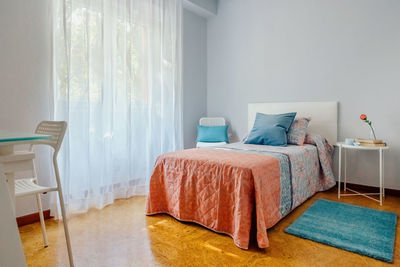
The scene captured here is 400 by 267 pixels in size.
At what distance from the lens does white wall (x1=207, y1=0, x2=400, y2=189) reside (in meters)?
2.80

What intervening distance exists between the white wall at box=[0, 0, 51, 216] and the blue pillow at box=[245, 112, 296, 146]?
2.17 meters

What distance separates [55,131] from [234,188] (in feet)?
4.08

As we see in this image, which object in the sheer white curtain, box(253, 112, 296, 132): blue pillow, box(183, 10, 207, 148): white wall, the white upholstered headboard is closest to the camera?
the sheer white curtain

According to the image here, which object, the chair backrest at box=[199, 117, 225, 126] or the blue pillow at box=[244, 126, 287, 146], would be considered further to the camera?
the chair backrest at box=[199, 117, 225, 126]

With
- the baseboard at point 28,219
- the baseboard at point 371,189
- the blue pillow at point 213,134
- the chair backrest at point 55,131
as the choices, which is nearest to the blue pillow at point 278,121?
the blue pillow at point 213,134

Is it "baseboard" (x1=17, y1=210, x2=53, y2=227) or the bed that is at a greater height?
the bed

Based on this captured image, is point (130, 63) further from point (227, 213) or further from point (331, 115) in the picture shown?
point (331, 115)

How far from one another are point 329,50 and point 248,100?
1256 mm

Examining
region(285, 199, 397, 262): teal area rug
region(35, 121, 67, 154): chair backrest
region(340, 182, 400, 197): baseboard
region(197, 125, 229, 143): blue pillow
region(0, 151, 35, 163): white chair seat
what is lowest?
region(285, 199, 397, 262): teal area rug

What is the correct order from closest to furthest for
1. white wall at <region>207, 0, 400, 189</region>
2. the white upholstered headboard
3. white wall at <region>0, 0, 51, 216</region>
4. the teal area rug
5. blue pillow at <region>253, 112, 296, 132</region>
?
the teal area rug < white wall at <region>0, 0, 51, 216</region> < white wall at <region>207, 0, 400, 189</region> < blue pillow at <region>253, 112, 296, 132</region> < the white upholstered headboard

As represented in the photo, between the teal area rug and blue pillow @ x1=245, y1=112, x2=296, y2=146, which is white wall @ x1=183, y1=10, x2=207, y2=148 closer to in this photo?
blue pillow @ x1=245, y1=112, x2=296, y2=146

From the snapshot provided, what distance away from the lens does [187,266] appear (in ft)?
5.02

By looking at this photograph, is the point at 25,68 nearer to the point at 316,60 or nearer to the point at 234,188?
the point at 234,188

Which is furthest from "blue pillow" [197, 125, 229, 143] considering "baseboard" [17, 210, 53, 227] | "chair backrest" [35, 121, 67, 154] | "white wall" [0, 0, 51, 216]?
"chair backrest" [35, 121, 67, 154]
